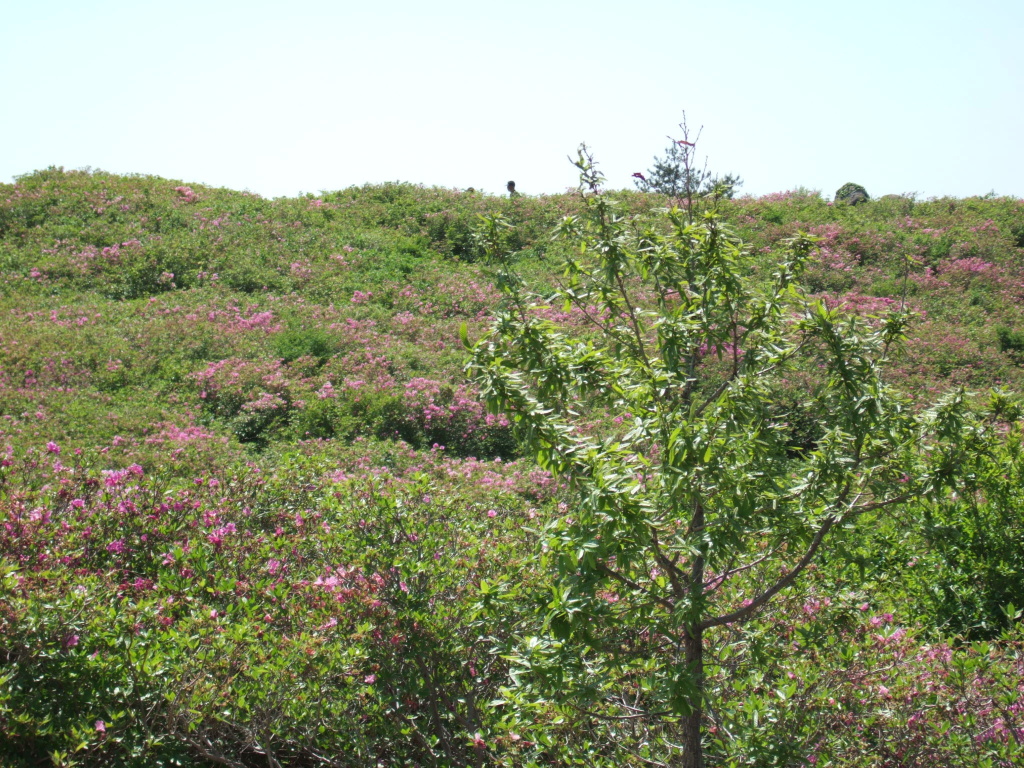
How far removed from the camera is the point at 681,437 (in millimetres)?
2693

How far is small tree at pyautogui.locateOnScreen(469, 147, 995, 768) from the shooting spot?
2.70 metres

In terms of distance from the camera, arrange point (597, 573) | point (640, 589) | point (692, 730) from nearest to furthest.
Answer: point (597, 573), point (640, 589), point (692, 730)

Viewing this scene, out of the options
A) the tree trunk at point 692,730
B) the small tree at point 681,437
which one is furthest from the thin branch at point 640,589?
the tree trunk at point 692,730

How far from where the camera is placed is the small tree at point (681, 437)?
2.70 m

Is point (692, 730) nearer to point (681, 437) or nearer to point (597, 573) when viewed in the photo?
point (597, 573)

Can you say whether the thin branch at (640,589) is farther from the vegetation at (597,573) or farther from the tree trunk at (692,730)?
the tree trunk at (692,730)

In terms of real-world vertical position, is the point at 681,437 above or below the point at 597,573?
above

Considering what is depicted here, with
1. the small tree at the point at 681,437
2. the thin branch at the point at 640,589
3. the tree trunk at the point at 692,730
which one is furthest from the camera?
the tree trunk at the point at 692,730

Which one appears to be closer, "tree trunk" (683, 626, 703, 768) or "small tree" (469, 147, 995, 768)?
"small tree" (469, 147, 995, 768)

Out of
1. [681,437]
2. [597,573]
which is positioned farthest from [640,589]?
[681,437]

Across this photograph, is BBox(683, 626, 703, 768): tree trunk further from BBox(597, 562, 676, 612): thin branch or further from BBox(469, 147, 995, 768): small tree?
BBox(597, 562, 676, 612): thin branch

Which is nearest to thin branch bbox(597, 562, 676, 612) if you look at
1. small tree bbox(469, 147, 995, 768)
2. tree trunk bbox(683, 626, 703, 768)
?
small tree bbox(469, 147, 995, 768)

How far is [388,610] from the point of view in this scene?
400cm

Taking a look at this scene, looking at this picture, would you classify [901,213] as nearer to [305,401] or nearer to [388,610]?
[305,401]
